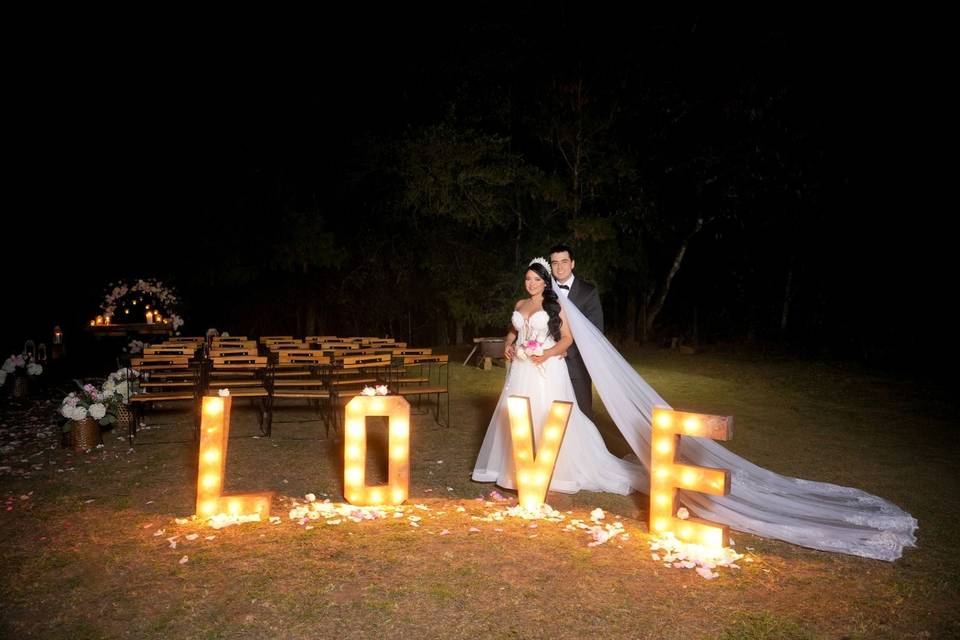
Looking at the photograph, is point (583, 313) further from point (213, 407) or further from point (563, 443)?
point (213, 407)

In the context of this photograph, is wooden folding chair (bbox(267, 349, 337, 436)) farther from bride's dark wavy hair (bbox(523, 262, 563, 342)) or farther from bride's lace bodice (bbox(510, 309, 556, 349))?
bride's dark wavy hair (bbox(523, 262, 563, 342))

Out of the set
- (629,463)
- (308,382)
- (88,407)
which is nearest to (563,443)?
(629,463)

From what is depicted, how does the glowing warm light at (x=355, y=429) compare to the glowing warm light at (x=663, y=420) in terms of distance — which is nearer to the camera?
the glowing warm light at (x=663, y=420)

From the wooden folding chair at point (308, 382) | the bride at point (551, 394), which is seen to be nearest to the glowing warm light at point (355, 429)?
the bride at point (551, 394)

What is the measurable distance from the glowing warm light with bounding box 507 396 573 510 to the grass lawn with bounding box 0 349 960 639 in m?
0.28

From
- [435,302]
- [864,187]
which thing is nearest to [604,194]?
[864,187]

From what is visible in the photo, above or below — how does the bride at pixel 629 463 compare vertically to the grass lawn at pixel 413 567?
above

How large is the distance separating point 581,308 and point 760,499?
2.45 m

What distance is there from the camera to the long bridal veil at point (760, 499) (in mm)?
4691

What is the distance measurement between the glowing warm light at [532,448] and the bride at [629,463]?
670 mm

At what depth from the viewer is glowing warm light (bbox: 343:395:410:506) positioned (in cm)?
527

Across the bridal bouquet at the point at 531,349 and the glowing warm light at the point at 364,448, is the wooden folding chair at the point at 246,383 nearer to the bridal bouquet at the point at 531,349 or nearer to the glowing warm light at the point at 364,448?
the glowing warm light at the point at 364,448

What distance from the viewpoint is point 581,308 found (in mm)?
6828

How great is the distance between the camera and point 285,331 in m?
35.0
